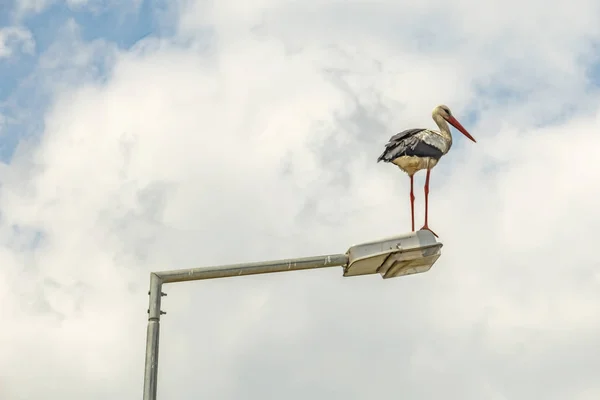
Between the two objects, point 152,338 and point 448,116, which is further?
point 448,116

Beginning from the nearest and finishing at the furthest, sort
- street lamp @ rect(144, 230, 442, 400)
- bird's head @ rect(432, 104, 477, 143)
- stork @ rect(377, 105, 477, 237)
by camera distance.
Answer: street lamp @ rect(144, 230, 442, 400) < stork @ rect(377, 105, 477, 237) < bird's head @ rect(432, 104, 477, 143)

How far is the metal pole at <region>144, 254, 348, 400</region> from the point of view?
8156mm

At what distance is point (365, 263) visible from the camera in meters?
9.55

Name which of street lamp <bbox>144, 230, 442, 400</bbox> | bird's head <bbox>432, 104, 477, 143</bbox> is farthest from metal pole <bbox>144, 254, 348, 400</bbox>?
bird's head <bbox>432, 104, 477, 143</bbox>

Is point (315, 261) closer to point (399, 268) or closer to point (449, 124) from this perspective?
point (399, 268)

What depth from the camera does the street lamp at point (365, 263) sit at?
8.57 metres

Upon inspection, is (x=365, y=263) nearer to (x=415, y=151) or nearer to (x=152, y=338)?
(x=152, y=338)

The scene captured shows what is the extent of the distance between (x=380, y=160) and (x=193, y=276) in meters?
Result: 8.01

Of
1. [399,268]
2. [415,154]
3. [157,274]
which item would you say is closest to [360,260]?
[399,268]

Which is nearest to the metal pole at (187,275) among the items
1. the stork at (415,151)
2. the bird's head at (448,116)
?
the stork at (415,151)

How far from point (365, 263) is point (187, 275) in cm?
193

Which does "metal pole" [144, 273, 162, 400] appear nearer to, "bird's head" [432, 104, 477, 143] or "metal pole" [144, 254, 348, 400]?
"metal pole" [144, 254, 348, 400]

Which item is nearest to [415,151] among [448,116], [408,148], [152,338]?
[408,148]

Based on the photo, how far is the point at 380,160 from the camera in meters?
16.1
